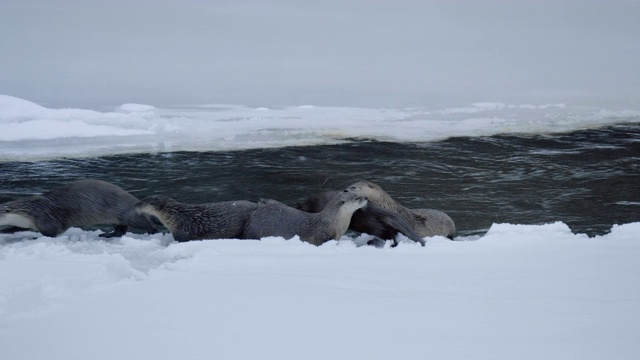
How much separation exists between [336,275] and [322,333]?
0.74 metres

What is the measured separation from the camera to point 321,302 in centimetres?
264

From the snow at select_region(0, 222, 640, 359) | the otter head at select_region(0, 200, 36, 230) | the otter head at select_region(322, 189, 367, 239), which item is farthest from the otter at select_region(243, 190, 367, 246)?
the otter head at select_region(0, 200, 36, 230)

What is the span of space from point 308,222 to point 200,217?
2.39ft

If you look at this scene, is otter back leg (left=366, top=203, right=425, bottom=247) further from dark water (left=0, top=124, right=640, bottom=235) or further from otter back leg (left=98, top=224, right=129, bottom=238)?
otter back leg (left=98, top=224, right=129, bottom=238)

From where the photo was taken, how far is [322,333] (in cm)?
233

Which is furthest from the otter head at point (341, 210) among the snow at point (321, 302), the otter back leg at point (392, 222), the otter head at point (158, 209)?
the otter head at point (158, 209)

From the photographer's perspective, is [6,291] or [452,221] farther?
[452,221]

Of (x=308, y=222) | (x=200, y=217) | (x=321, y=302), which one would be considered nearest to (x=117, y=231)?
(x=200, y=217)

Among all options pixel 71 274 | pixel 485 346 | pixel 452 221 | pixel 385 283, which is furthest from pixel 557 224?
pixel 71 274

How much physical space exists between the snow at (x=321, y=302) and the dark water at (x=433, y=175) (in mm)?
1777

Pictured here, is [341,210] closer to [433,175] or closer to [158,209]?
[158,209]

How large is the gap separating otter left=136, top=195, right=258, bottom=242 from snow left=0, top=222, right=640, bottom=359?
0.71 m

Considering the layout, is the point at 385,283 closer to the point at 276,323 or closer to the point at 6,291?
the point at 276,323

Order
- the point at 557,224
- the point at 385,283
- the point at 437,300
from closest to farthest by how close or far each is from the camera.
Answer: the point at 437,300 → the point at 385,283 → the point at 557,224
